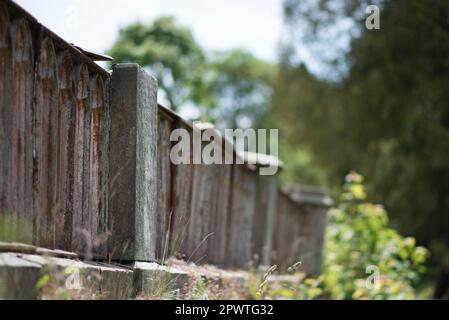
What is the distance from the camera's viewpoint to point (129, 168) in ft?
15.3

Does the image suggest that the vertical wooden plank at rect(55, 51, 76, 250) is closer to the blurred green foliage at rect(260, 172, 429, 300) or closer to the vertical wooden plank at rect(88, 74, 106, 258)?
the vertical wooden plank at rect(88, 74, 106, 258)

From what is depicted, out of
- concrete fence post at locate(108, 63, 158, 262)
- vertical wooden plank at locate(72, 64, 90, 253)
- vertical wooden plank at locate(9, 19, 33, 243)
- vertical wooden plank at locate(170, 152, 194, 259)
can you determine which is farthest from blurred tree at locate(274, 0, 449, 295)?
vertical wooden plank at locate(9, 19, 33, 243)

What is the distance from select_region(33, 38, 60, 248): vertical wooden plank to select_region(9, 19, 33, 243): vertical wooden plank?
2.9 inches

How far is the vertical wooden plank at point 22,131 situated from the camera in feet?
11.8

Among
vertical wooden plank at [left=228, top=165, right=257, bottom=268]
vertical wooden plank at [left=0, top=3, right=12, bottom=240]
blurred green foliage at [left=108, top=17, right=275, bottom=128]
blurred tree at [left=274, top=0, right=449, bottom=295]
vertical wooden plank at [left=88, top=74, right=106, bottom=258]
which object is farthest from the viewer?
blurred green foliage at [left=108, top=17, right=275, bottom=128]

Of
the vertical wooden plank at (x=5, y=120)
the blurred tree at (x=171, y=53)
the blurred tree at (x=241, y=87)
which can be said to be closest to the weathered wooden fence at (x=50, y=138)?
the vertical wooden plank at (x=5, y=120)

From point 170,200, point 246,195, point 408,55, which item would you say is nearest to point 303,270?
point 246,195

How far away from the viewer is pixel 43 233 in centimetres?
389

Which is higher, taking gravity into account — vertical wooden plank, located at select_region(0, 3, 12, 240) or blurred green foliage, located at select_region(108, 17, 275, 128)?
blurred green foliage, located at select_region(108, 17, 275, 128)

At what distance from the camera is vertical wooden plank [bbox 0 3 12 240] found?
3.49 meters

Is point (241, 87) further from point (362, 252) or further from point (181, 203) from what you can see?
point (181, 203)

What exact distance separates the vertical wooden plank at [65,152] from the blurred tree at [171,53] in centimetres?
1742
